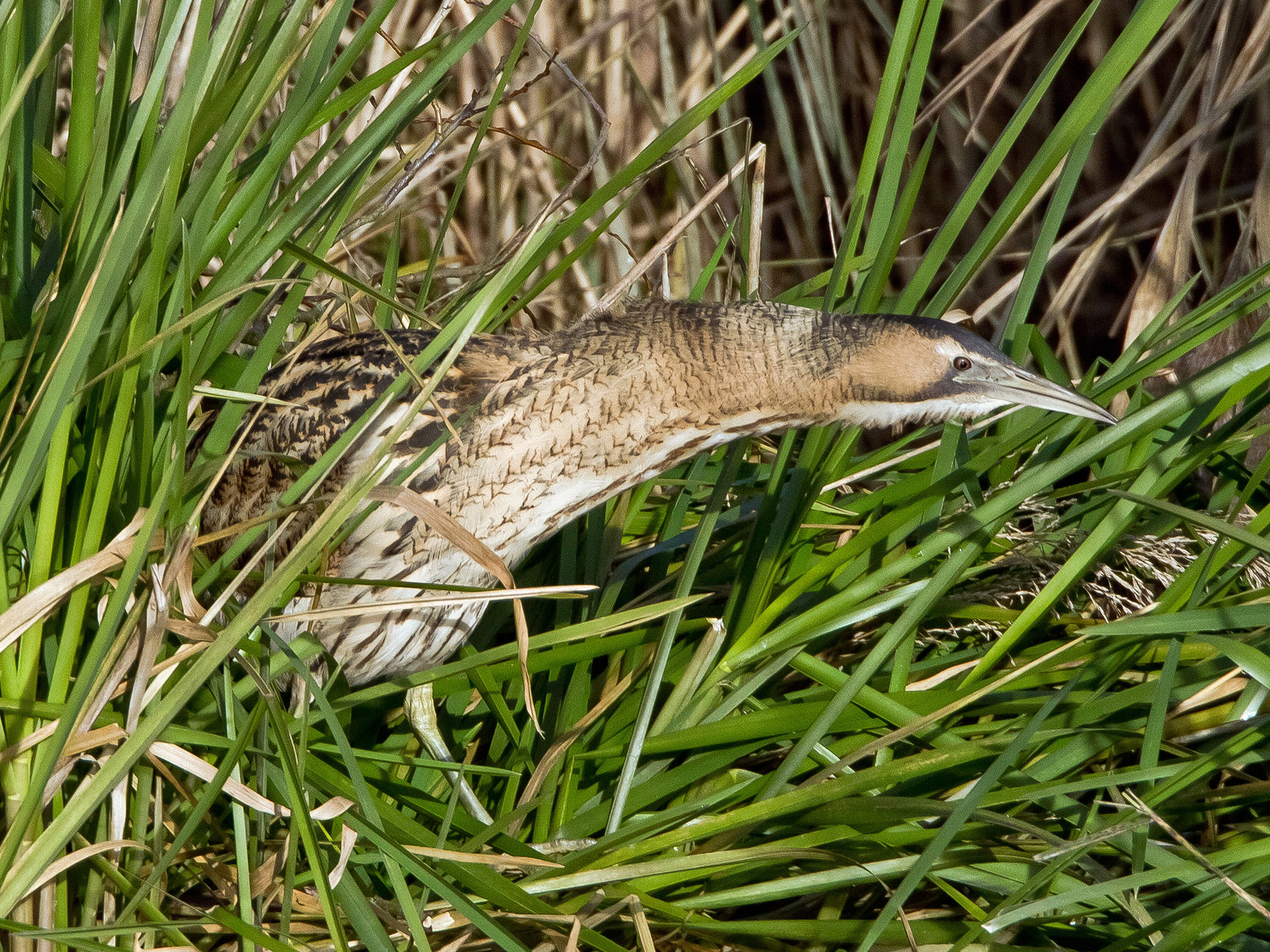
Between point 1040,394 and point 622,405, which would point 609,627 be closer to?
point 622,405

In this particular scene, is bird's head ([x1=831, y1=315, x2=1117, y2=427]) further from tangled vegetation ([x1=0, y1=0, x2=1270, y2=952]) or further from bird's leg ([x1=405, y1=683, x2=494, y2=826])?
bird's leg ([x1=405, y1=683, x2=494, y2=826])

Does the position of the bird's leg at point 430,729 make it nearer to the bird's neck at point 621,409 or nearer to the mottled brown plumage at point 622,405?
the mottled brown plumage at point 622,405

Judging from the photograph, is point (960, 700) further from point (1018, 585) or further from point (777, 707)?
point (1018, 585)

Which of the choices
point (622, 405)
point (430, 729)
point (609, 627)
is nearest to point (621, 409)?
point (622, 405)

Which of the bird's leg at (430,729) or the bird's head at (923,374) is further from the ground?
the bird's head at (923,374)

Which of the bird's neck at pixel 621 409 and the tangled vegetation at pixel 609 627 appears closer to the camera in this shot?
the tangled vegetation at pixel 609 627

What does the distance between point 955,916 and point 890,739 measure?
20 centimetres

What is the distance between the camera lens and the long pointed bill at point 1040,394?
134 centimetres

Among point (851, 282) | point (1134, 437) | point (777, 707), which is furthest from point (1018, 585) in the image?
point (851, 282)

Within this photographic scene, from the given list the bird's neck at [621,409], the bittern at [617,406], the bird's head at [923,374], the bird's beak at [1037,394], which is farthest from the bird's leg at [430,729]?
the bird's beak at [1037,394]

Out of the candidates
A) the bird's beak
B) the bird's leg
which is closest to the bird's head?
the bird's beak

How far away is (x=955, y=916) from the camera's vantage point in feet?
3.93

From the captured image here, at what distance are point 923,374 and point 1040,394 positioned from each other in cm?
14

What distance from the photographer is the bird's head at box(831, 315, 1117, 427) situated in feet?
4.33
